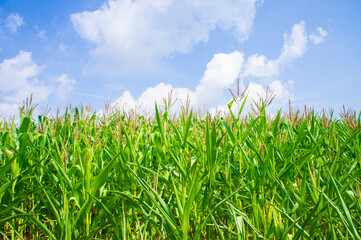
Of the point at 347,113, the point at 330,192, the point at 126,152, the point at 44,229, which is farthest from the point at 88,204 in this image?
the point at 347,113

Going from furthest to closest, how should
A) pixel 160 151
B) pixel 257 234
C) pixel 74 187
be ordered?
pixel 160 151
pixel 74 187
pixel 257 234

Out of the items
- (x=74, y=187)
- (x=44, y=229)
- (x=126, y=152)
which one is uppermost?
(x=126, y=152)

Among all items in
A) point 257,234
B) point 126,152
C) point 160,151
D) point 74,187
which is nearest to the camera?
point 257,234

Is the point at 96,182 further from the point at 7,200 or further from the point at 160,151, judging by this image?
the point at 7,200

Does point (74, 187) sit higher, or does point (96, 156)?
point (96, 156)

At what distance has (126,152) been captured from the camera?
71.6 inches

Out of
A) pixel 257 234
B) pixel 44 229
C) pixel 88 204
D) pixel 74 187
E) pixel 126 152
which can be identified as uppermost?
pixel 126 152

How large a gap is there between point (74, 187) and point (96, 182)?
0.52 ft

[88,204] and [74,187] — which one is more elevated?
[74,187]

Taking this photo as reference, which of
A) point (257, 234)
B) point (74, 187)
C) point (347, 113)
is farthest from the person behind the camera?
point (347, 113)

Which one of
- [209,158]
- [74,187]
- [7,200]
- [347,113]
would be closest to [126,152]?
[74,187]

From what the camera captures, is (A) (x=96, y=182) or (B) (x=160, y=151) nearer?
(A) (x=96, y=182)

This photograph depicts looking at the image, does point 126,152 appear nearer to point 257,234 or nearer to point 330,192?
point 257,234

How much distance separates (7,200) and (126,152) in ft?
3.28
